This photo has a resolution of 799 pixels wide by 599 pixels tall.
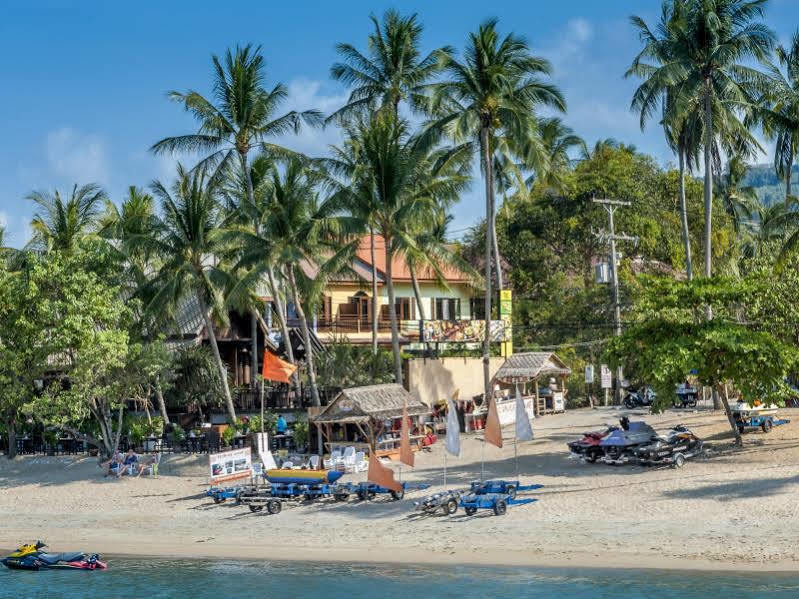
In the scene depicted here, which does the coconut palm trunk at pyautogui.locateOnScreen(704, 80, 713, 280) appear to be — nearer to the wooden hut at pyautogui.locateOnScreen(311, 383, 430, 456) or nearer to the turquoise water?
the wooden hut at pyautogui.locateOnScreen(311, 383, 430, 456)

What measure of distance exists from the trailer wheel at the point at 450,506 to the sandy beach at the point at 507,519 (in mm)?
244

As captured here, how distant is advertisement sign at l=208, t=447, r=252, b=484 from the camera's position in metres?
32.5

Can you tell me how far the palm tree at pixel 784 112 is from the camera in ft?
120

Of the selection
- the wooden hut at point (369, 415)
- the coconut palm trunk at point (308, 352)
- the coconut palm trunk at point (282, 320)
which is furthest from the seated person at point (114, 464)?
the coconut palm trunk at point (282, 320)

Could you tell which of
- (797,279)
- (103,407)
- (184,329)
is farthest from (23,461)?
(797,279)

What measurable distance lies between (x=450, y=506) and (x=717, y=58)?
67.1ft

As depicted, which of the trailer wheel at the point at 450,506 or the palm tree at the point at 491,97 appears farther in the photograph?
the palm tree at the point at 491,97

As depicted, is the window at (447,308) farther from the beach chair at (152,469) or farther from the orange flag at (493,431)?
the orange flag at (493,431)

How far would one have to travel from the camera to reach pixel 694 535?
23.9m

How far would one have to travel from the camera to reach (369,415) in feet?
115

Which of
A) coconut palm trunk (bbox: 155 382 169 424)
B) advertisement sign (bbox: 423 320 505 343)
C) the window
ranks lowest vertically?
coconut palm trunk (bbox: 155 382 169 424)

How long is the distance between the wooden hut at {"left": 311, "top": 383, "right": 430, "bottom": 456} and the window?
2338cm

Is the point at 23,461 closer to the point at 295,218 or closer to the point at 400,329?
the point at 295,218

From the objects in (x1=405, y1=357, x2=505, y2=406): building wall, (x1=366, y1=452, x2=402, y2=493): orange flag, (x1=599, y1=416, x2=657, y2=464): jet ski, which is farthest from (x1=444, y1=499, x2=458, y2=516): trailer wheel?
(x1=405, y1=357, x2=505, y2=406): building wall
